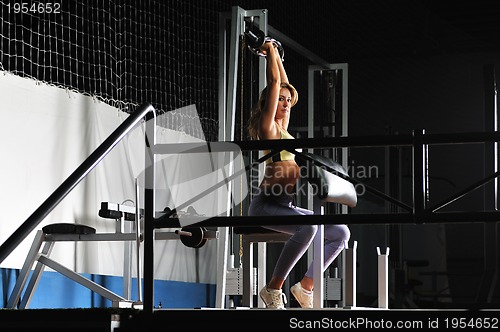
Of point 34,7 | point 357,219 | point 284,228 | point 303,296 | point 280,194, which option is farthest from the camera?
point 34,7

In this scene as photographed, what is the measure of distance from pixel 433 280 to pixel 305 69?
371 centimetres

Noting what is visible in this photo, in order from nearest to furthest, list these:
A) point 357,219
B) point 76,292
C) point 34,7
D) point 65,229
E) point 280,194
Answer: point 357,219 < point 280,194 < point 65,229 < point 34,7 < point 76,292

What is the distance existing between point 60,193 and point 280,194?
4.21ft

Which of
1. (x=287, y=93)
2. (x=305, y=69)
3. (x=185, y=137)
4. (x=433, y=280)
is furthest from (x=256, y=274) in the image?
(x=433, y=280)

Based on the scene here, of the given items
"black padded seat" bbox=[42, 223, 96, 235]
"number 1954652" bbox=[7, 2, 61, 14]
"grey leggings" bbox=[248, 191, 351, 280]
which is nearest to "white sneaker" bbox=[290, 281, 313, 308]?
"grey leggings" bbox=[248, 191, 351, 280]

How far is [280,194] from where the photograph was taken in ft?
14.2

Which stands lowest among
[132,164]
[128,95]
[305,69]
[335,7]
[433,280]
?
[433,280]

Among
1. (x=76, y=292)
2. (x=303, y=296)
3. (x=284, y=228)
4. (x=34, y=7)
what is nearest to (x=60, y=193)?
(x=284, y=228)

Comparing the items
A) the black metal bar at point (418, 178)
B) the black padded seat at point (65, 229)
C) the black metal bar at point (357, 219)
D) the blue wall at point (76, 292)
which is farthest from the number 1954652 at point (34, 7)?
the black metal bar at point (418, 178)

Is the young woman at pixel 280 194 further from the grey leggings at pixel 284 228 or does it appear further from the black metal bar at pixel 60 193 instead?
the black metal bar at pixel 60 193

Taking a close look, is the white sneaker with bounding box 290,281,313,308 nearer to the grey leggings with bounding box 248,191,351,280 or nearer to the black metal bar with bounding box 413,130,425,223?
the grey leggings with bounding box 248,191,351,280

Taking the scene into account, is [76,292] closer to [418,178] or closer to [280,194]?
[280,194]

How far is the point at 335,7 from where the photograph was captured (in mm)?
10375
